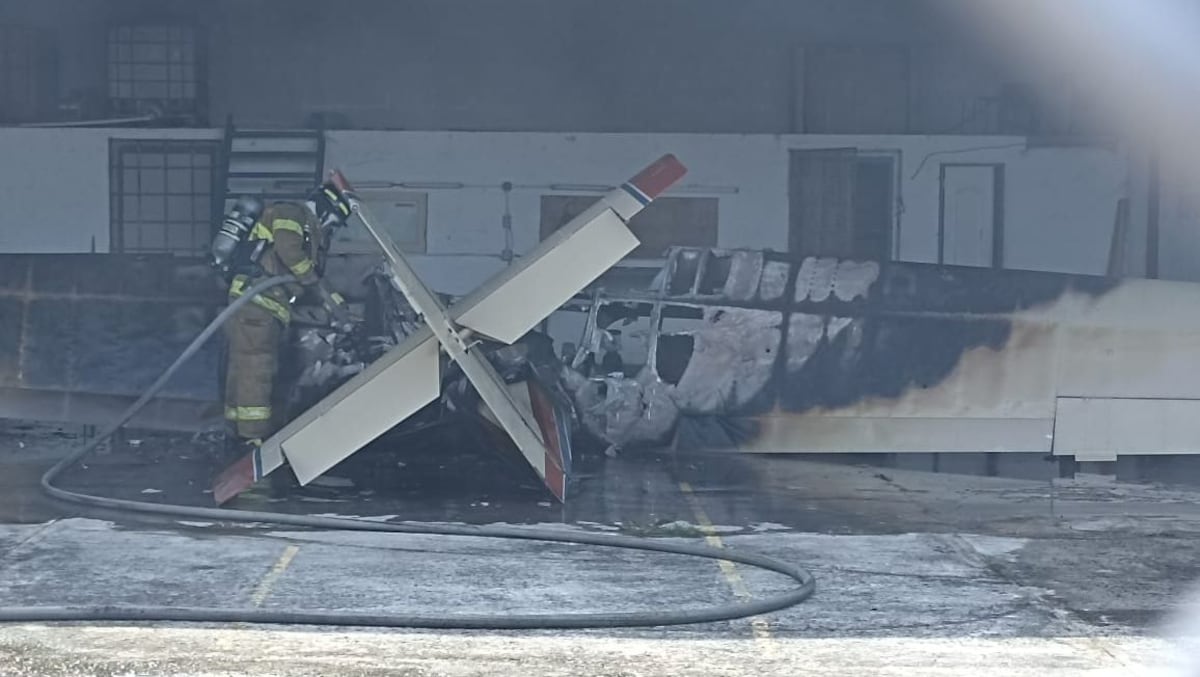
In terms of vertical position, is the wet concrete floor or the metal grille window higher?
the metal grille window

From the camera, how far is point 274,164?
15695mm

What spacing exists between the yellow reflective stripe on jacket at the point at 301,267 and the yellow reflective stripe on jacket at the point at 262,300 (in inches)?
10.2

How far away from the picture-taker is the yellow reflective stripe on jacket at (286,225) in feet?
35.7

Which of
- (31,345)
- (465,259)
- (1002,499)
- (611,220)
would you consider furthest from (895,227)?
(31,345)

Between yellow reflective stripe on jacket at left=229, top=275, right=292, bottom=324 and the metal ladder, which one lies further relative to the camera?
the metal ladder

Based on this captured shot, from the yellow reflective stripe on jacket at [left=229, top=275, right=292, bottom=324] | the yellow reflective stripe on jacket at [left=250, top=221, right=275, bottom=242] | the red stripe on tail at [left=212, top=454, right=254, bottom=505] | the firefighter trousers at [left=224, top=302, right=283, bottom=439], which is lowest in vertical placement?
the red stripe on tail at [left=212, top=454, right=254, bottom=505]

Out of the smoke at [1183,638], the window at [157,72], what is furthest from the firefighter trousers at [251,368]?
the smoke at [1183,638]

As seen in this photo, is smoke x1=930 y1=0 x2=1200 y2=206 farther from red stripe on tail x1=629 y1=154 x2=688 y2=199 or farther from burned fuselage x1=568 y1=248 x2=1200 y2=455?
red stripe on tail x1=629 y1=154 x2=688 y2=199

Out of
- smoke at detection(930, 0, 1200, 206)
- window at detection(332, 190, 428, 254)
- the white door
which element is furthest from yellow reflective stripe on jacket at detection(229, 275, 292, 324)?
the white door

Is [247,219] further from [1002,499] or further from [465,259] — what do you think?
[1002,499]

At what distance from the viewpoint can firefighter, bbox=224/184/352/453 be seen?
1096 cm

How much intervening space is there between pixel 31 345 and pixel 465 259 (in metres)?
4.73

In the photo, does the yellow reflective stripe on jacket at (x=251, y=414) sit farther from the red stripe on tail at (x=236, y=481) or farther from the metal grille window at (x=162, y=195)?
the metal grille window at (x=162, y=195)

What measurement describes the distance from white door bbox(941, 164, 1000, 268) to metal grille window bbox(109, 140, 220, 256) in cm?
770
